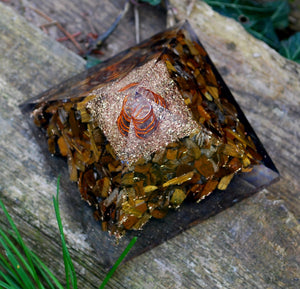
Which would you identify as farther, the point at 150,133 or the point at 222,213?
the point at 222,213

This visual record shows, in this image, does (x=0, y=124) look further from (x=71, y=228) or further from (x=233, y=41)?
(x=233, y=41)

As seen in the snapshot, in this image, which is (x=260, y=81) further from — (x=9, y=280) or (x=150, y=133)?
(x=9, y=280)

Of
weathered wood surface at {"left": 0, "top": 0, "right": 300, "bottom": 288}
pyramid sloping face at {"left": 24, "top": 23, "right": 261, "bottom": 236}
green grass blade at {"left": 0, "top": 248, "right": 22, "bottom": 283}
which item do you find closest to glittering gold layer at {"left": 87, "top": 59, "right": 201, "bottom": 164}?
pyramid sloping face at {"left": 24, "top": 23, "right": 261, "bottom": 236}

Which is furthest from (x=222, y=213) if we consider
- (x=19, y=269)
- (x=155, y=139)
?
(x=19, y=269)

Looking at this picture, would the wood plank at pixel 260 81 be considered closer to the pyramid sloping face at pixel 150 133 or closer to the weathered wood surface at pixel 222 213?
the weathered wood surface at pixel 222 213

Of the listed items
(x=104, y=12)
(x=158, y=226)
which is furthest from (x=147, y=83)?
(x=104, y=12)

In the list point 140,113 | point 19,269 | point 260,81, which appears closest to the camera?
point 140,113

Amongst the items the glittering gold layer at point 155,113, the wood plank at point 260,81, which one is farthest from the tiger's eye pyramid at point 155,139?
the wood plank at point 260,81

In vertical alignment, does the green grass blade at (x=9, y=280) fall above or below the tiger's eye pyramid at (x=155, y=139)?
below
